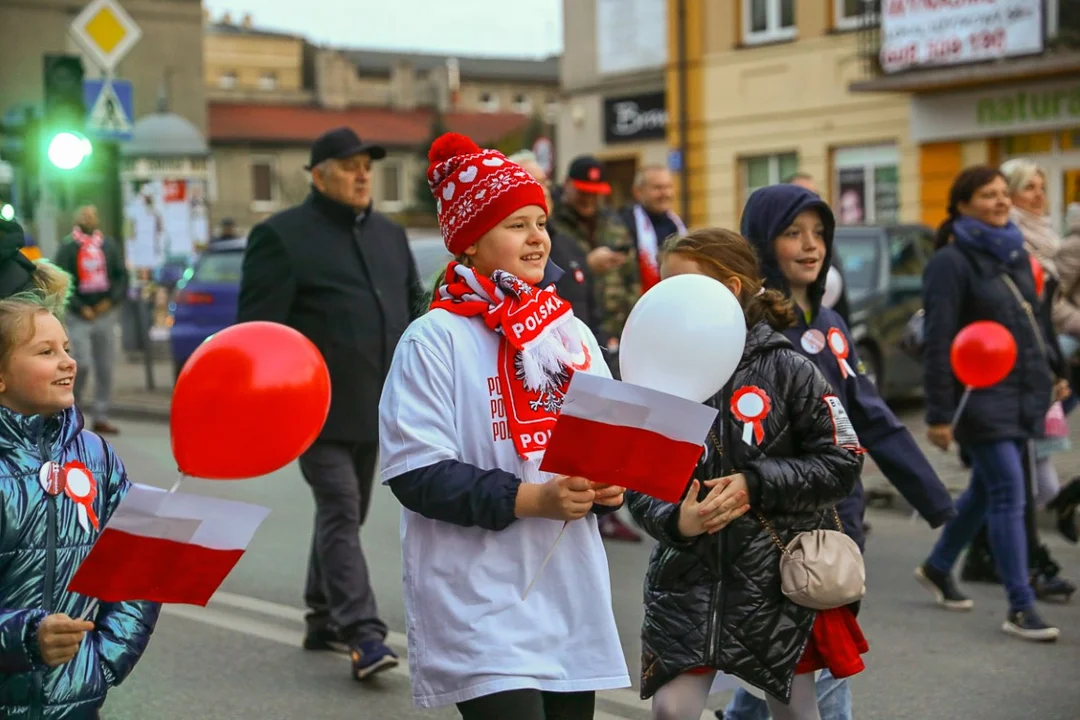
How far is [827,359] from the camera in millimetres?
4484

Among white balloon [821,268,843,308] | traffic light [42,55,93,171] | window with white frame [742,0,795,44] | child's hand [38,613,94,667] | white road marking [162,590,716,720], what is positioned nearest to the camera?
child's hand [38,613,94,667]

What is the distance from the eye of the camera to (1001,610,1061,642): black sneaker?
6.47 metres

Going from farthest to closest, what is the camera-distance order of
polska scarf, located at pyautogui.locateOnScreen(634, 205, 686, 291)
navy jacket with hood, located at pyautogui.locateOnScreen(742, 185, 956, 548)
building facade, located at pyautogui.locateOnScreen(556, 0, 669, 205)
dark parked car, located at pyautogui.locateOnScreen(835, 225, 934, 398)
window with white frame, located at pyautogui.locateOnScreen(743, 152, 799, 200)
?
building facade, located at pyautogui.locateOnScreen(556, 0, 669, 205), window with white frame, located at pyautogui.locateOnScreen(743, 152, 799, 200), dark parked car, located at pyautogui.locateOnScreen(835, 225, 934, 398), polska scarf, located at pyautogui.locateOnScreen(634, 205, 686, 291), navy jacket with hood, located at pyautogui.locateOnScreen(742, 185, 956, 548)

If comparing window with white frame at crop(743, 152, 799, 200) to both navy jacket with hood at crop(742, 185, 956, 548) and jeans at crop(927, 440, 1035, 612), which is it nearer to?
jeans at crop(927, 440, 1035, 612)

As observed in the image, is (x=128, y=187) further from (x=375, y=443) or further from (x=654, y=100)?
(x=375, y=443)

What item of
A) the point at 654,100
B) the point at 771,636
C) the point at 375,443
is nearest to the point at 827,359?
the point at 771,636

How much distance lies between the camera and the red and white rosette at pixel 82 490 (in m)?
3.40

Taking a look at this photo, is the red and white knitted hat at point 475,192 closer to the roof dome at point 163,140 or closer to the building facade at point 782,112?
the building facade at point 782,112

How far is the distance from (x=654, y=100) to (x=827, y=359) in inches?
987

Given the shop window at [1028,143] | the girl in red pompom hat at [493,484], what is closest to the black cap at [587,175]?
the girl in red pompom hat at [493,484]

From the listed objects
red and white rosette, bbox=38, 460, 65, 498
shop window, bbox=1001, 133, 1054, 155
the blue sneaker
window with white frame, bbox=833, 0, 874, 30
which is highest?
window with white frame, bbox=833, 0, 874, 30

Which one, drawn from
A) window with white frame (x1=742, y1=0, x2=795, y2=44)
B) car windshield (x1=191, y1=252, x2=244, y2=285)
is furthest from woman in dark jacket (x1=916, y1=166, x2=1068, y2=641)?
window with white frame (x1=742, y1=0, x2=795, y2=44)

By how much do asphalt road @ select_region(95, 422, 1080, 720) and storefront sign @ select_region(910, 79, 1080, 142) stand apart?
1394cm

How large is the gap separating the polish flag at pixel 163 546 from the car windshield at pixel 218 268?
45.6ft
